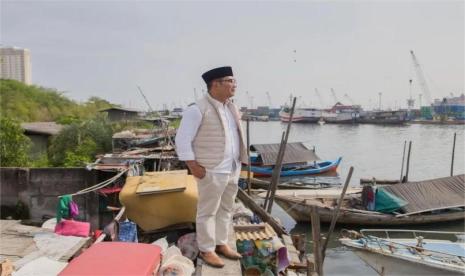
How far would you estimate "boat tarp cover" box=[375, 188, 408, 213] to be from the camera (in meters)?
14.0

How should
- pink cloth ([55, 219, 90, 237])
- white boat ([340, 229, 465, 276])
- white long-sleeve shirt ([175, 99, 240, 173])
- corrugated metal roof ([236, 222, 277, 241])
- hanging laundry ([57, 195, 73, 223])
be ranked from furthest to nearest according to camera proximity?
white boat ([340, 229, 465, 276])
hanging laundry ([57, 195, 73, 223])
pink cloth ([55, 219, 90, 237])
corrugated metal roof ([236, 222, 277, 241])
white long-sleeve shirt ([175, 99, 240, 173])

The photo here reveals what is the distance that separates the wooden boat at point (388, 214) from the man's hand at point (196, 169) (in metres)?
11.1

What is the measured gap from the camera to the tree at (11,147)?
12531 mm

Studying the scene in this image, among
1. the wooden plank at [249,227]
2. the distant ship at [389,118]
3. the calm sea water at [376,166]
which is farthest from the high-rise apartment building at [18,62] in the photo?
the wooden plank at [249,227]

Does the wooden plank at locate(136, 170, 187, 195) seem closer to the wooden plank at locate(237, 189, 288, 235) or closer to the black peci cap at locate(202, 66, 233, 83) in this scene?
the wooden plank at locate(237, 189, 288, 235)

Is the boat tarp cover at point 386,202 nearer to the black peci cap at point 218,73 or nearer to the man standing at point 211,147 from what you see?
the man standing at point 211,147

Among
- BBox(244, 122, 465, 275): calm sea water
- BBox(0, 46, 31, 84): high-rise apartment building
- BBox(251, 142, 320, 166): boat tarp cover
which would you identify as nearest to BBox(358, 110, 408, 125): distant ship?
BBox(244, 122, 465, 275): calm sea water

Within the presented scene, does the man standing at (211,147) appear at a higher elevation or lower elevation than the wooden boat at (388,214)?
higher

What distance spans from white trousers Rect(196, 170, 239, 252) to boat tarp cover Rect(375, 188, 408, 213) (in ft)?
38.2

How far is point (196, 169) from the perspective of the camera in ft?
11.0

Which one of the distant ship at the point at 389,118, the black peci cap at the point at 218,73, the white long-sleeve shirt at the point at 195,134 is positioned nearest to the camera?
the white long-sleeve shirt at the point at 195,134

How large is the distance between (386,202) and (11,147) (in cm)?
1234

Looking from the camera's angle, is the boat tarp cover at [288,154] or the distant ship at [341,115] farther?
the distant ship at [341,115]

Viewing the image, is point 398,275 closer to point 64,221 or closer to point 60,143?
point 64,221
